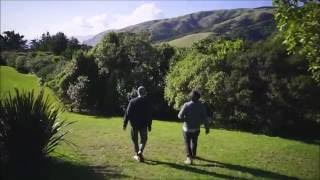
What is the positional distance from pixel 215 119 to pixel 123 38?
981 cm

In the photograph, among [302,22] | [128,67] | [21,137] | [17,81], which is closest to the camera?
[21,137]

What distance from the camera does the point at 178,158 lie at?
516 inches

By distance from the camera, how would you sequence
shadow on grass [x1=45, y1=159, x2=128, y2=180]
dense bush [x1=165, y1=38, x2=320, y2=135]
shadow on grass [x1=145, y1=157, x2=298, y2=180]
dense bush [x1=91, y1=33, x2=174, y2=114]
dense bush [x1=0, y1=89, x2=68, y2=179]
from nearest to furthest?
1. dense bush [x1=0, y1=89, x2=68, y2=179]
2. shadow on grass [x1=45, y1=159, x2=128, y2=180]
3. shadow on grass [x1=145, y1=157, x2=298, y2=180]
4. dense bush [x1=165, y1=38, x2=320, y2=135]
5. dense bush [x1=91, y1=33, x2=174, y2=114]

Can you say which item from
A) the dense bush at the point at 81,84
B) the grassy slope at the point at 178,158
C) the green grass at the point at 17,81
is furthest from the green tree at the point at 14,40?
the grassy slope at the point at 178,158

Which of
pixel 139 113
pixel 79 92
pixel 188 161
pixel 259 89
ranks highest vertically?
pixel 259 89

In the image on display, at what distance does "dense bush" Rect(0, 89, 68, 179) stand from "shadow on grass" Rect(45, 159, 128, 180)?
442mm

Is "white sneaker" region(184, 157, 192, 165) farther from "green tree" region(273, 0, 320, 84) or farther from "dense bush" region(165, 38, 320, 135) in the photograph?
"dense bush" region(165, 38, 320, 135)

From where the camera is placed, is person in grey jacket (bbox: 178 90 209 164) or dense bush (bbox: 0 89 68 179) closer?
dense bush (bbox: 0 89 68 179)

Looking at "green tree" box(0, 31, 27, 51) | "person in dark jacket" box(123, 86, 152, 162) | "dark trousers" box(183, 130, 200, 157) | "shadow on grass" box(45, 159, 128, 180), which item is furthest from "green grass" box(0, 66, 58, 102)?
"green tree" box(0, 31, 27, 51)

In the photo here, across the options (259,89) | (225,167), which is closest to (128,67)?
(259,89)

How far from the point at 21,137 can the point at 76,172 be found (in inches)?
61.5

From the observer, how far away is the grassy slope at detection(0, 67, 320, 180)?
437 inches

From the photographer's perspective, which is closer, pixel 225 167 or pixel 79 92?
pixel 225 167

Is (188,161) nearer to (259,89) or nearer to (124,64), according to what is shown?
(259,89)
